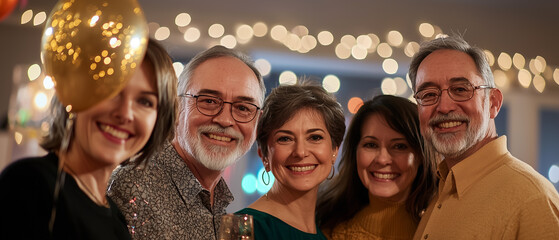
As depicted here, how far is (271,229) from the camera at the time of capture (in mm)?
2066

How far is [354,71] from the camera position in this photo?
5.86m

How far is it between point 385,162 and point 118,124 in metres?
1.27

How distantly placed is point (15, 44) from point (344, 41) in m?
2.93

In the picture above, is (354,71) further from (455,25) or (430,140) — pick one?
(430,140)

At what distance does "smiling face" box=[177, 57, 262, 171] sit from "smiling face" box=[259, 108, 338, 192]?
0.12 m

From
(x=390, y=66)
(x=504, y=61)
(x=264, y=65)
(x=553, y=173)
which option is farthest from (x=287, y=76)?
(x=553, y=173)

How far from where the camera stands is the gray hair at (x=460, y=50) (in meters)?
2.18

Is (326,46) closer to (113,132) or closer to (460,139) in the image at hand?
(460,139)

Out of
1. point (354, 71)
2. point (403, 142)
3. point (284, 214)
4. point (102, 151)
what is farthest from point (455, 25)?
point (102, 151)

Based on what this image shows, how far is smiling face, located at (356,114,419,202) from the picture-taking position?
2305mm

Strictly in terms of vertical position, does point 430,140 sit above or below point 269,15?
below

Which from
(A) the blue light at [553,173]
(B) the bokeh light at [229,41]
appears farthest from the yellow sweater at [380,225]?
(A) the blue light at [553,173]

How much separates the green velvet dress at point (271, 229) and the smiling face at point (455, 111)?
623 mm

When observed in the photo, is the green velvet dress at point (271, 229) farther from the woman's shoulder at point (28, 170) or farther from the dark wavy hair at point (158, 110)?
the woman's shoulder at point (28, 170)
